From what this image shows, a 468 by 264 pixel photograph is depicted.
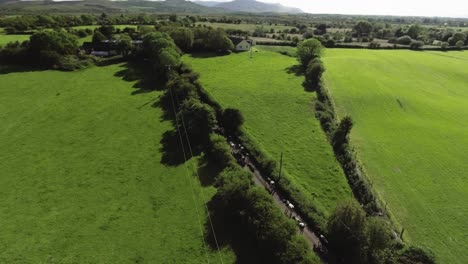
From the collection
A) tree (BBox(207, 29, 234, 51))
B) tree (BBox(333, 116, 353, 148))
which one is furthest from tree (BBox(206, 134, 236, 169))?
tree (BBox(207, 29, 234, 51))

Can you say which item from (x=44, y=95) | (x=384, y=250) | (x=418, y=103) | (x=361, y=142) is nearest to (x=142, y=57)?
(x=44, y=95)

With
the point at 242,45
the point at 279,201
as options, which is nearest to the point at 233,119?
the point at 279,201

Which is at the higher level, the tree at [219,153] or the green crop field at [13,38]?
the green crop field at [13,38]

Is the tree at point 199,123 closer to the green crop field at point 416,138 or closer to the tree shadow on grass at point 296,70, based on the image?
the green crop field at point 416,138

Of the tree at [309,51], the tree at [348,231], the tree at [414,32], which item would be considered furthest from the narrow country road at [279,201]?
the tree at [414,32]

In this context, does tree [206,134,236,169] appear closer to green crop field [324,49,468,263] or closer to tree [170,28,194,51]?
green crop field [324,49,468,263]

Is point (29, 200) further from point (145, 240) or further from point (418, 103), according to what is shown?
point (418, 103)
